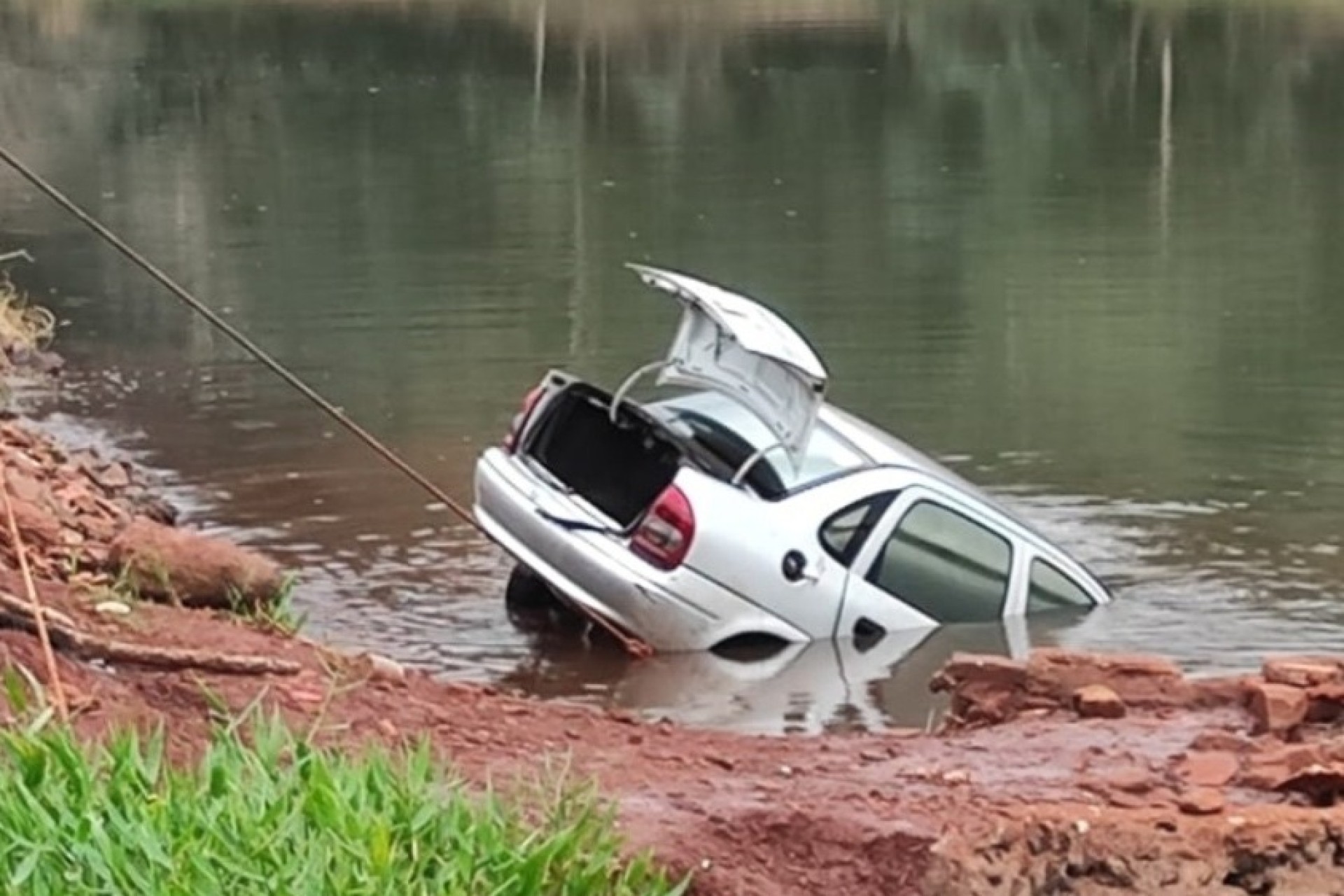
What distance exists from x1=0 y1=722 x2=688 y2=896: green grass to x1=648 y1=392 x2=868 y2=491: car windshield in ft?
22.9

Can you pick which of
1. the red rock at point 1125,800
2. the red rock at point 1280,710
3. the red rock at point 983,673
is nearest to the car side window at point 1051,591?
the red rock at point 983,673

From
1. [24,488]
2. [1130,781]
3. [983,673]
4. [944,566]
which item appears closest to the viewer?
[1130,781]

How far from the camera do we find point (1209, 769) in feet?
25.2

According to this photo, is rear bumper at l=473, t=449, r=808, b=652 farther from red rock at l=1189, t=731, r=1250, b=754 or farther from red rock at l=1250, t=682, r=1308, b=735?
red rock at l=1189, t=731, r=1250, b=754

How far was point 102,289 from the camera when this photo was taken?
2616 centimetres

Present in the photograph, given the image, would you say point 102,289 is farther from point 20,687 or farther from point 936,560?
point 20,687

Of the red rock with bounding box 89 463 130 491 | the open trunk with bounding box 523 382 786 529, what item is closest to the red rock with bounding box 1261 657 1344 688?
the open trunk with bounding box 523 382 786 529

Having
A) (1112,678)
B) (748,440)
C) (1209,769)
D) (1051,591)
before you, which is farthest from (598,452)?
(1209,769)

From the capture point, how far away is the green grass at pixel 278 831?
5547mm

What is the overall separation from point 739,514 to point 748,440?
576mm

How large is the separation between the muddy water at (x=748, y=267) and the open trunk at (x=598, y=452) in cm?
89

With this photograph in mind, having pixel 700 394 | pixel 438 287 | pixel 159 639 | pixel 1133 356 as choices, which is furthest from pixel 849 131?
pixel 159 639

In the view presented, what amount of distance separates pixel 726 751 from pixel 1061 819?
86.1 inches

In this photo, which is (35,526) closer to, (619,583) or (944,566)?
(619,583)
